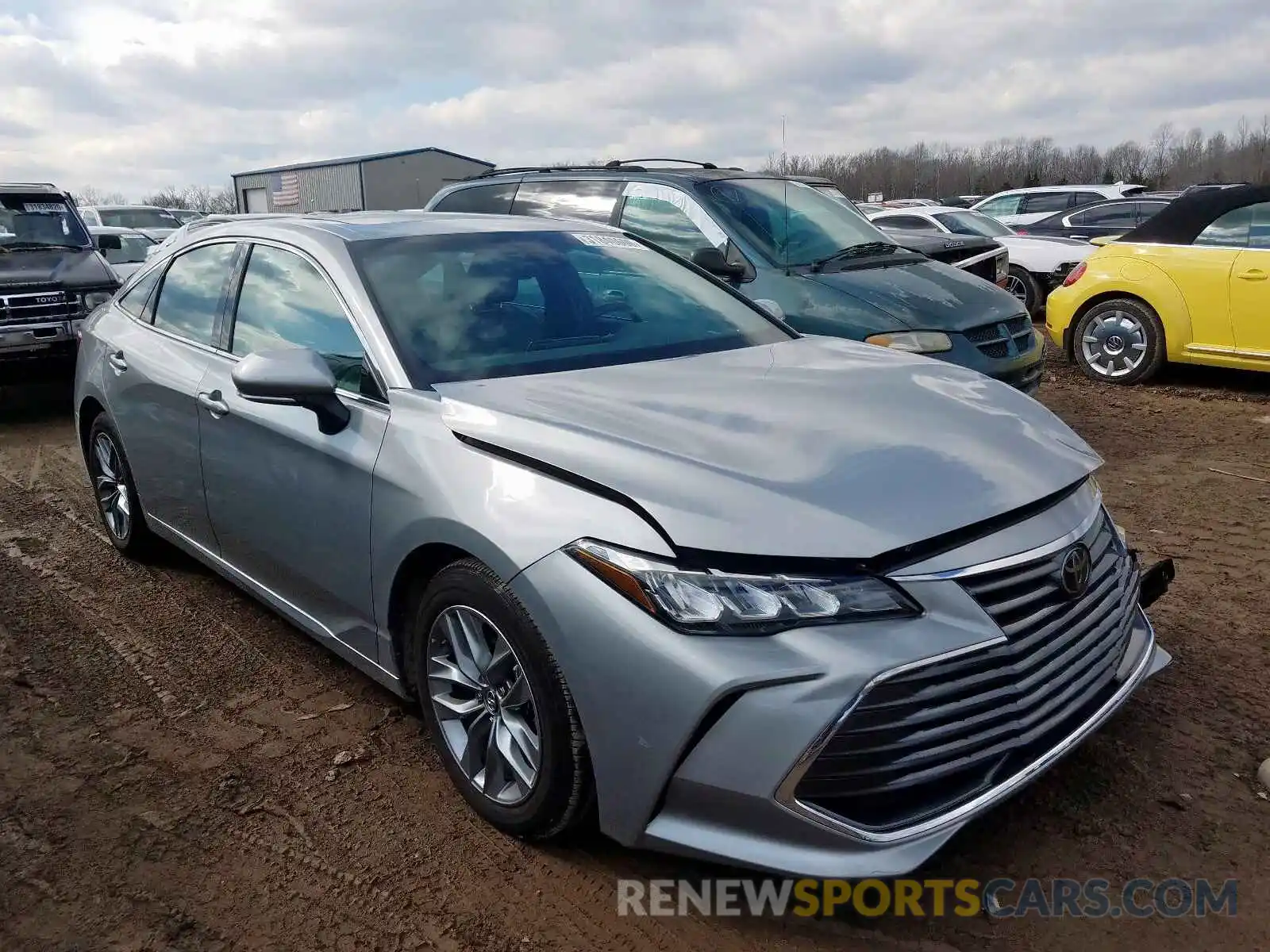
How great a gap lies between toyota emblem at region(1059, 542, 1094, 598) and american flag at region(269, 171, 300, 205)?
44.1 metres

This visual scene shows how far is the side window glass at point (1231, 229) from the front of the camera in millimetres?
8133

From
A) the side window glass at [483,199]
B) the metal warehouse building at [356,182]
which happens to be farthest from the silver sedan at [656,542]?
the metal warehouse building at [356,182]

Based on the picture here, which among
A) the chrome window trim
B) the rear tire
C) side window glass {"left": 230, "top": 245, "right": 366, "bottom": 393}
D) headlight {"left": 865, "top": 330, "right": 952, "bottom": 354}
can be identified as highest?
side window glass {"left": 230, "top": 245, "right": 366, "bottom": 393}

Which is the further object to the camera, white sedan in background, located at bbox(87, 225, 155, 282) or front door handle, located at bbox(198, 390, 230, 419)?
white sedan in background, located at bbox(87, 225, 155, 282)

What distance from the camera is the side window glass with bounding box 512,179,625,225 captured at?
6.96 m

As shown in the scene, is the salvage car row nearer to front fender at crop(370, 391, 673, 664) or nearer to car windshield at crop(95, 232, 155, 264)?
front fender at crop(370, 391, 673, 664)

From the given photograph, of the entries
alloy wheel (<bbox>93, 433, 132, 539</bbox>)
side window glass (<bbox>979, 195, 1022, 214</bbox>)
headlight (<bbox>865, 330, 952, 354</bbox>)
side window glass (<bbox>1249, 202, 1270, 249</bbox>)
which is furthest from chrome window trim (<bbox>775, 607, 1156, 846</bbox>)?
side window glass (<bbox>979, 195, 1022, 214</bbox>)

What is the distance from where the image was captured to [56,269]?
9227 millimetres

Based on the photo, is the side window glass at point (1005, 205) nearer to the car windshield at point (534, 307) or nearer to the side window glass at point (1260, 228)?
the side window glass at point (1260, 228)

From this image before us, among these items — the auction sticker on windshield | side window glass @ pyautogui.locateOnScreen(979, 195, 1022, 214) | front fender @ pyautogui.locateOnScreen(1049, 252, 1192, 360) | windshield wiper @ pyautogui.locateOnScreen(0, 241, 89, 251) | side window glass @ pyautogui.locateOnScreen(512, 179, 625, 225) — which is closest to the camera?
the auction sticker on windshield

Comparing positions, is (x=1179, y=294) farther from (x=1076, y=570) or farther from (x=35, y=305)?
(x=35, y=305)

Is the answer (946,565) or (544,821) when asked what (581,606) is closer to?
(544,821)

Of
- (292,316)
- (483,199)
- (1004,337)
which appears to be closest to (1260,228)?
(1004,337)

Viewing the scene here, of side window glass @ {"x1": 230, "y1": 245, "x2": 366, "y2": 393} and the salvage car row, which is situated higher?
side window glass @ {"x1": 230, "y1": 245, "x2": 366, "y2": 393}
